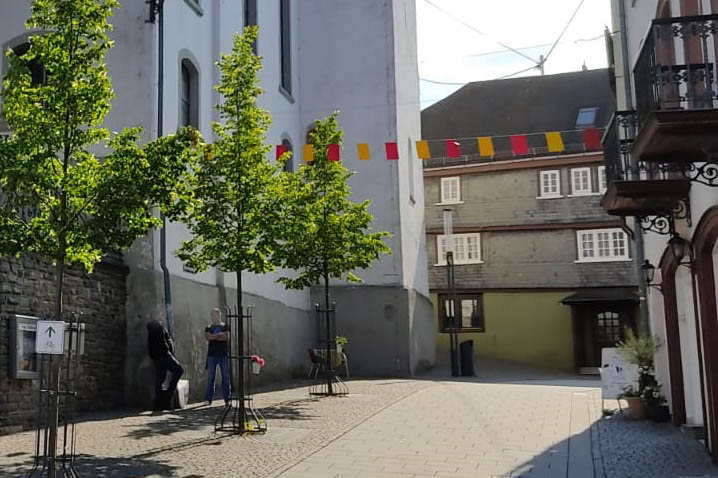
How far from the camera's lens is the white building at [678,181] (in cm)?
743

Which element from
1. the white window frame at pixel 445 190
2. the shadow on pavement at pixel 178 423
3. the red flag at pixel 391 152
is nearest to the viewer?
the shadow on pavement at pixel 178 423

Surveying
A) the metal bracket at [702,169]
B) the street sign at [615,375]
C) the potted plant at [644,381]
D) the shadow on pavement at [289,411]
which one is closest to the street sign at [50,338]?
the metal bracket at [702,169]

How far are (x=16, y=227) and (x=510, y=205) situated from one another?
27.8 metres

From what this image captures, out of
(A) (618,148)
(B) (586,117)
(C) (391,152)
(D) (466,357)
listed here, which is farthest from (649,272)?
(B) (586,117)

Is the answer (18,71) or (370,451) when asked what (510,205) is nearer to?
(370,451)

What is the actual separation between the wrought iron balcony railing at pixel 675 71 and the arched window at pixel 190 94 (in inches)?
446

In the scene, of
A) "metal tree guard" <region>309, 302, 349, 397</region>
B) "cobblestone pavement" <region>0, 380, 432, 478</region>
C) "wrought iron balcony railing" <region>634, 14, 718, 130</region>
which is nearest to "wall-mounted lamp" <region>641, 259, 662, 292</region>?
"cobblestone pavement" <region>0, 380, 432, 478</region>

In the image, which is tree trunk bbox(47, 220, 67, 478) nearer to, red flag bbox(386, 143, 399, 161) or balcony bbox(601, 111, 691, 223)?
balcony bbox(601, 111, 691, 223)

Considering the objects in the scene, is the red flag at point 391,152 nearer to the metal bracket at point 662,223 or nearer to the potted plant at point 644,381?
the potted plant at point 644,381

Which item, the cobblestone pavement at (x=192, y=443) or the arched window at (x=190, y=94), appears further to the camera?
the arched window at (x=190, y=94)

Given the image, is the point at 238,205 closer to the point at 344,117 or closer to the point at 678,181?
the point at 678,181

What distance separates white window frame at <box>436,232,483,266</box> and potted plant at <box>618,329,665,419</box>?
2069cm

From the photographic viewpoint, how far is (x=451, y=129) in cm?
3878

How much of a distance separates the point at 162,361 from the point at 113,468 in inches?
201
